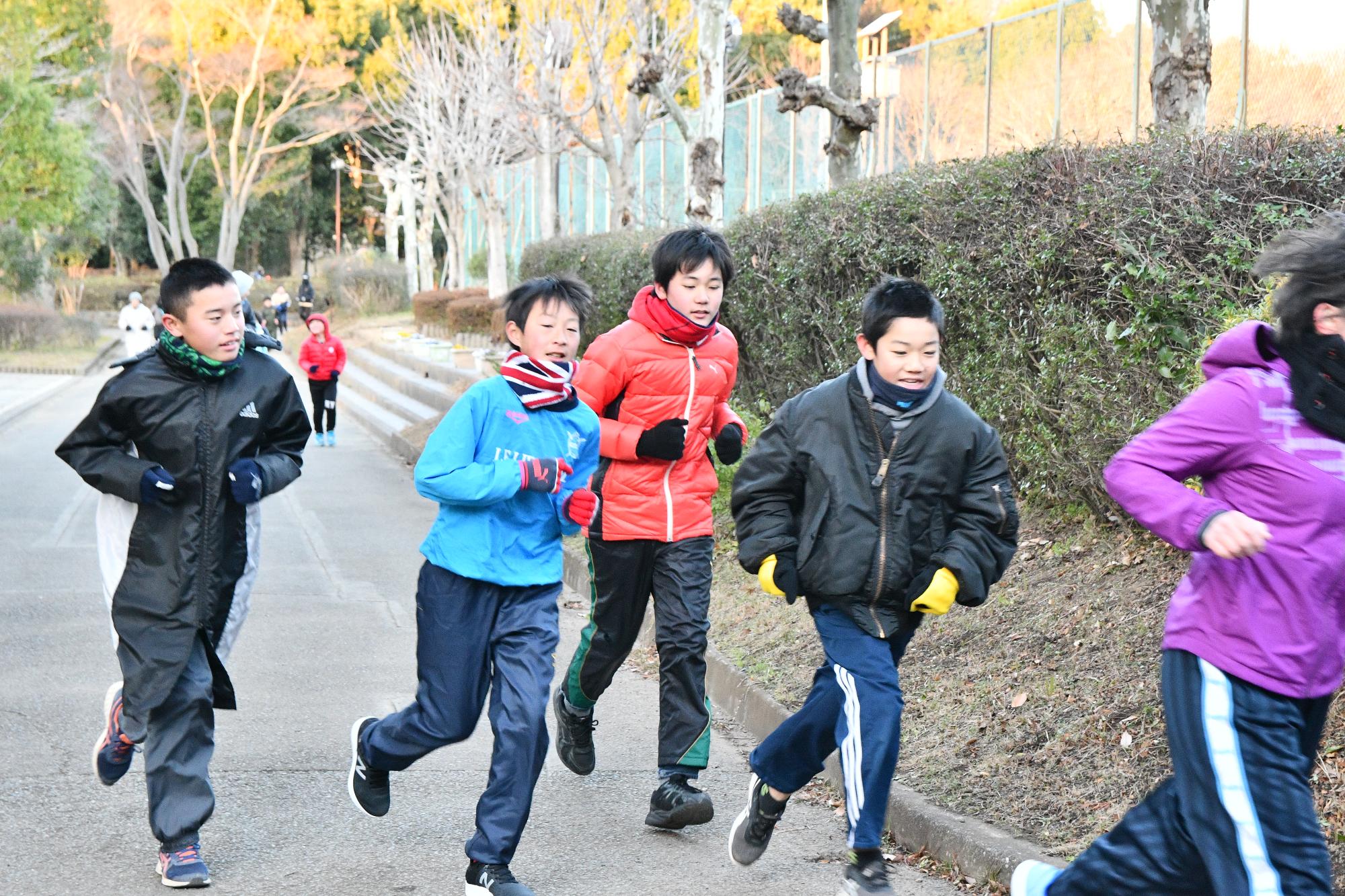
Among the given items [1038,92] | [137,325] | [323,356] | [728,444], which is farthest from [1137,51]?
[137,325]

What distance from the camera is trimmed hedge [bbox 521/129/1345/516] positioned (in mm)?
6125

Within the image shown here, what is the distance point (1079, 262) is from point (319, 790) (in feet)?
13.1

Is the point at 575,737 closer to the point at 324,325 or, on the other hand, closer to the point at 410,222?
the point at 324,325

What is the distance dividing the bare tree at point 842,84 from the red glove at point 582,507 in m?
9.30

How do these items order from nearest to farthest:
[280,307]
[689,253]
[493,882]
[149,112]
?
[493,882]
[689,253]
[280,307]
[149,112]

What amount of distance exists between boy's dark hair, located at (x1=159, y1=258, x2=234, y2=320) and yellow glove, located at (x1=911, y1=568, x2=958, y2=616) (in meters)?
2.24

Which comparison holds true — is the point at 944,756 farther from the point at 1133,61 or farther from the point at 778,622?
the point at 1133,61

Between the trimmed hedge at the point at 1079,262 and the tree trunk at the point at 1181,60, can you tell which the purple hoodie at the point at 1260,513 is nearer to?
the trimmed hedge at the point at 1079,262

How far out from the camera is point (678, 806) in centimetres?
500

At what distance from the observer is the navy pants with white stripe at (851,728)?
3975 mm

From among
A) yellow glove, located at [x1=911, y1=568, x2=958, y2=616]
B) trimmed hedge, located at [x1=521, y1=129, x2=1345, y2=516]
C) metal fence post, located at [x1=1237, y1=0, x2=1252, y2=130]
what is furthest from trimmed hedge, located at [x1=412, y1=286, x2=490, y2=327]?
yellow glove, located at [x1=911, y1=568, x2=958, y2=616]

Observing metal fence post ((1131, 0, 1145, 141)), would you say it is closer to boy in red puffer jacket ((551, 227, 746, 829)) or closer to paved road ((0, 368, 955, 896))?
paved road ((0, 368, 955, 896))

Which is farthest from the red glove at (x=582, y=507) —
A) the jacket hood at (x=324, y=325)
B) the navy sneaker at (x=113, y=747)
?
the jacket hood at (x=324, y=325)

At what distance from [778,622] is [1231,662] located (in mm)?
4505
